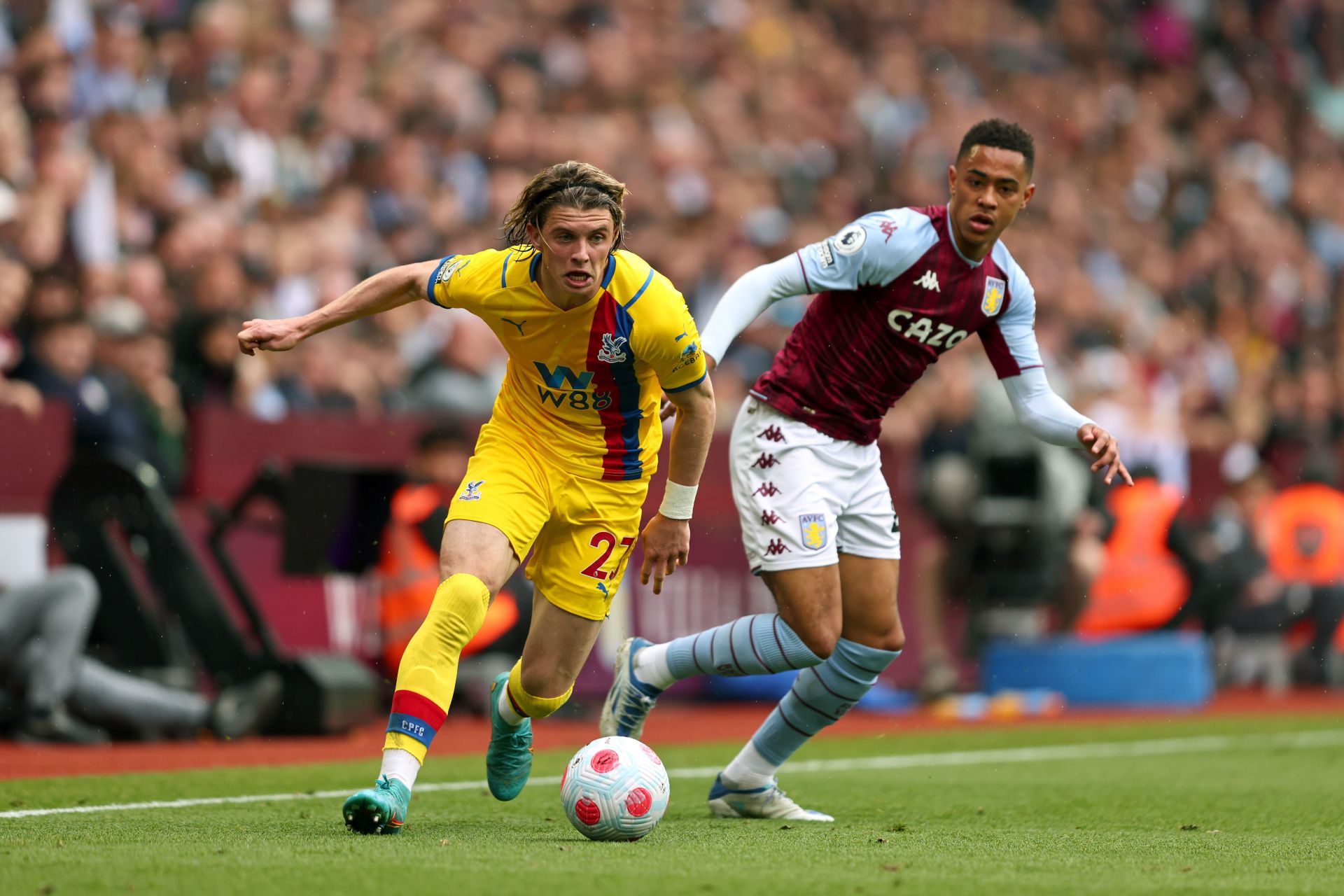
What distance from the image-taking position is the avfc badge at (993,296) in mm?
7039

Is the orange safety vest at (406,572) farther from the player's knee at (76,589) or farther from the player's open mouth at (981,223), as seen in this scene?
the player's open mouth at (981,223)

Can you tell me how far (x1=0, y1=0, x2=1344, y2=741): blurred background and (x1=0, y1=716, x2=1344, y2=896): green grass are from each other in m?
2.42

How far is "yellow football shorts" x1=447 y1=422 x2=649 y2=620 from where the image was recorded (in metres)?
6.35

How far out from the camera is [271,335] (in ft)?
19.6

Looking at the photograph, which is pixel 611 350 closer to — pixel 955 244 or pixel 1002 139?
pixel 955 244

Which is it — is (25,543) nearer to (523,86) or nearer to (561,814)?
(561,814)

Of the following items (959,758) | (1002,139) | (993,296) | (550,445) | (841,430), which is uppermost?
(1002,139)

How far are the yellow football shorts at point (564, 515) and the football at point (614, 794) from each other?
0.64 m

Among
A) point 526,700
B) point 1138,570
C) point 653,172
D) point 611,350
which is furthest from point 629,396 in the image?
point 653,172

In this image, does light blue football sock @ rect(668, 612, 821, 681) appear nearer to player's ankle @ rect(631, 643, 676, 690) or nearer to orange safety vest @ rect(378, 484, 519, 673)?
player's ankle @ rect(631, 643, 676, 690)

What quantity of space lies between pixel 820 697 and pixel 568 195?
220cm

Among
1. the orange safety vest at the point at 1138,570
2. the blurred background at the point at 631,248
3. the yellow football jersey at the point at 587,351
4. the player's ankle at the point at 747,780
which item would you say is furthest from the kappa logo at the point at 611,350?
the orange safety vest at the point at 1138,570

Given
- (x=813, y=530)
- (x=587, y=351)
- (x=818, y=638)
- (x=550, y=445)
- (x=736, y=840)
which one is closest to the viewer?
(x=736, y=840)

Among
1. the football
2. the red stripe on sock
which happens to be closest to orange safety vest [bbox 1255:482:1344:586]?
the football
